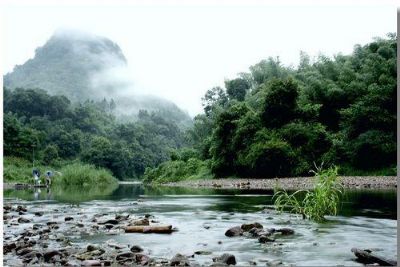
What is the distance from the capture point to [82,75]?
157250mm

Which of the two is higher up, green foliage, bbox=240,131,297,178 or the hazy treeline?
the hazy treeline

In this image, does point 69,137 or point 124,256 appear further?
point 69,137

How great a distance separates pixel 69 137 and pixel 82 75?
3815 inches

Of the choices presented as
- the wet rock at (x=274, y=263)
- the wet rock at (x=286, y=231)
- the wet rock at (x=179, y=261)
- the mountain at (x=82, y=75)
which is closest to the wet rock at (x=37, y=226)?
the wet rock at (x=179, y=261)

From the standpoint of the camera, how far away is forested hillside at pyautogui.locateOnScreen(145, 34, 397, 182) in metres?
28.1

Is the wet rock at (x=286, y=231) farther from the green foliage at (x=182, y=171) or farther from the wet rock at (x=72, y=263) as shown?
the green foliage at (x=182, y=171)

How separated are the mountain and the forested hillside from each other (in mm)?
92556

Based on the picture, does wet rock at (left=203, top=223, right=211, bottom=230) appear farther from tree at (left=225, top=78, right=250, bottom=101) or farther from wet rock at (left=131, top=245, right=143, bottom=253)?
tree at (left=225, top=78, right=250, bottom=101)

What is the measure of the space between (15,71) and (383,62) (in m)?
130

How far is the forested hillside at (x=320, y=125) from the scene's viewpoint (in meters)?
28.1

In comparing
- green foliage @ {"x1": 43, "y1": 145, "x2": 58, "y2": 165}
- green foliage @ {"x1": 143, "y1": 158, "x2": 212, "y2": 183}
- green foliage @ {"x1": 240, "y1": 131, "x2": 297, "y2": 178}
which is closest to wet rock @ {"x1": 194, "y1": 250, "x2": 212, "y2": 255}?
green foliage @ {"x1": 240, "y1": 131, "x2": 297, "y2": 178}

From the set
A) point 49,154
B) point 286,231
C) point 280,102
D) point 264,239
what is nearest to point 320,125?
point 280,102

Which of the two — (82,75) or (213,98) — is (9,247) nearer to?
(213,98)

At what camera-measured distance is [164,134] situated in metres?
99.2
